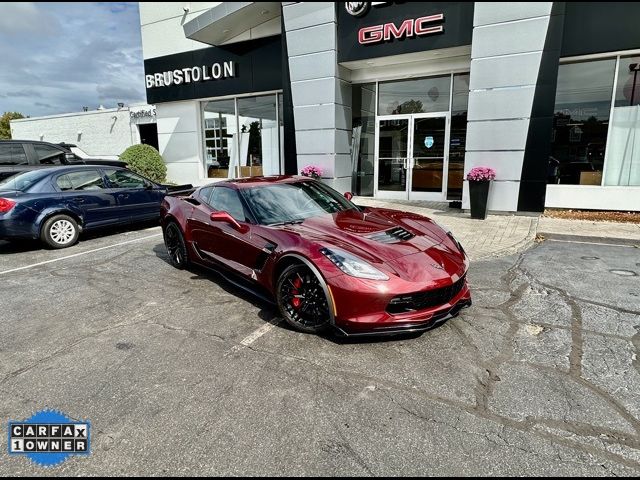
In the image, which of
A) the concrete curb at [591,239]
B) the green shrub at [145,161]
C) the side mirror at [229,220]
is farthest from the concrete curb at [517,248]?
the green shrub at [145,161]

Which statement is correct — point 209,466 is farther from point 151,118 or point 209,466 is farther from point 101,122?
point 101,122

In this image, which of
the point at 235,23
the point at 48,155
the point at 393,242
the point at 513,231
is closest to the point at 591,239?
the point at 513,231

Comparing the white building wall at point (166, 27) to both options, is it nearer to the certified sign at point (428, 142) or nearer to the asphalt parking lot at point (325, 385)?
the certified sign at point (428, 142)

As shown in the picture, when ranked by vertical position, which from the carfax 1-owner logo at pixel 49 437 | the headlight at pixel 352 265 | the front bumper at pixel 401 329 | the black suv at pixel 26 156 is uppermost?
the black suv at pixel 26 156

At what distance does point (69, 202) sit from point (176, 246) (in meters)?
3.12

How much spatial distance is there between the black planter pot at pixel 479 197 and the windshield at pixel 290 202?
4.90 meters

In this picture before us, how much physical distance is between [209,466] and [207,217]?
3.41 m

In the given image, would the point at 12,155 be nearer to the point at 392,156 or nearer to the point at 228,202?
the point at 228,202

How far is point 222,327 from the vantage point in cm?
397

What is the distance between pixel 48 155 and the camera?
34.9ft

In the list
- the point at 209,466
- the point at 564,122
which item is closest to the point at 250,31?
the point at 564,122

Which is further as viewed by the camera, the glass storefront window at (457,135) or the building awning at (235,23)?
the building awning at (235,23)

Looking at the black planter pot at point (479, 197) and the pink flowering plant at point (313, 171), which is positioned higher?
A: the pink flowering plant at point (313, 171)

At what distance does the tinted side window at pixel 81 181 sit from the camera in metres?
7.68
